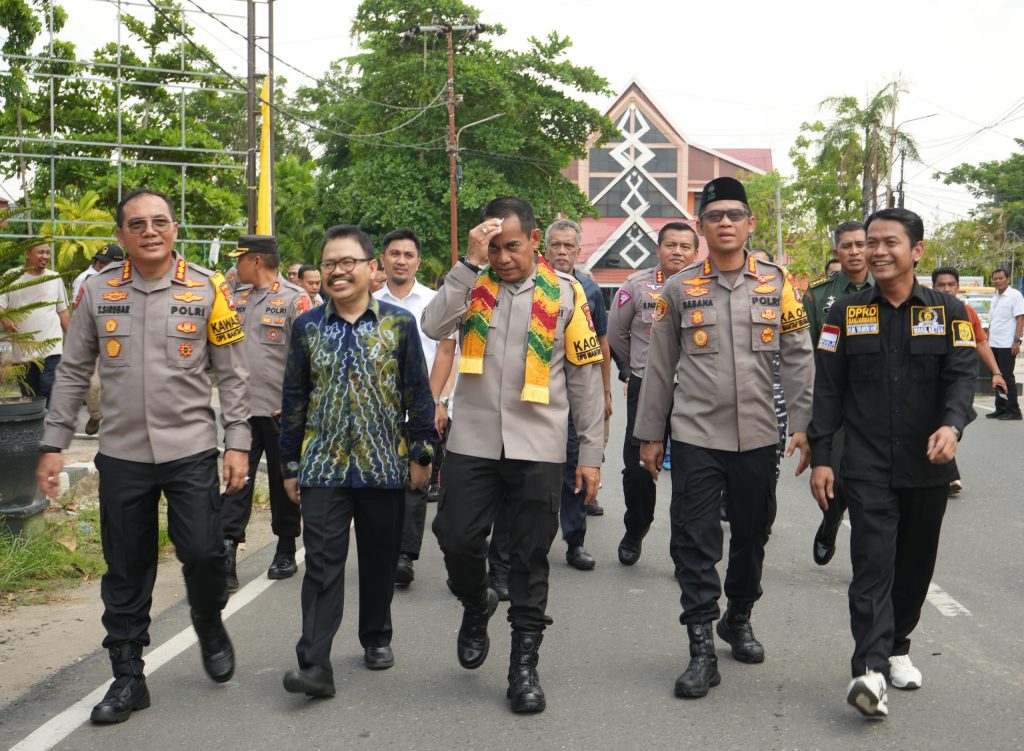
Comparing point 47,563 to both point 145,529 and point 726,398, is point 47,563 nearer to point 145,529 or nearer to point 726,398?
point 145,529

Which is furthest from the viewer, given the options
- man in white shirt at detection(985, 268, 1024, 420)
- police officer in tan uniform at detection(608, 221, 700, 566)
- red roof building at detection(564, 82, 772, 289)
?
red roof building at detection(564, 82, 772, 289)

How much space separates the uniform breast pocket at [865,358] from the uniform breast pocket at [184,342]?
2702 millimetres

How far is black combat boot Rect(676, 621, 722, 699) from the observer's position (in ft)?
15.8

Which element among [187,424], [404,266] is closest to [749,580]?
[187,424]

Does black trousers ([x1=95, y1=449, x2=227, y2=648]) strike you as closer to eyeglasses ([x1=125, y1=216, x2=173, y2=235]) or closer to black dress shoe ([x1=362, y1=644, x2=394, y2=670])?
black dress shoe ([x1=362, y1=644, x2=394, y2=670])

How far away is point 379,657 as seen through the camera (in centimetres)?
530

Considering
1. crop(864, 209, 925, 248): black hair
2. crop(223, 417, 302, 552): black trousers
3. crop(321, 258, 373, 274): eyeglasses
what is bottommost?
crop(223, 417, 302, 552): black trousers

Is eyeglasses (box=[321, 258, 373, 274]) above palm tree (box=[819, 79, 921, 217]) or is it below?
below

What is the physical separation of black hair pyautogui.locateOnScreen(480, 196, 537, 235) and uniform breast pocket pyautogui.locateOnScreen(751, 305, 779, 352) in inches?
42.1

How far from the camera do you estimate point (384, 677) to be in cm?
518

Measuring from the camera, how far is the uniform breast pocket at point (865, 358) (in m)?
4.73

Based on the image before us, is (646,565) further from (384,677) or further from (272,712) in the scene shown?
(272,712)

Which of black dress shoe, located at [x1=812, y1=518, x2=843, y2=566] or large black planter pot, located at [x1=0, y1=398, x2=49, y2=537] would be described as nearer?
black dress shoe, located at [x1=812, y1=518, x2=843, y2=566]

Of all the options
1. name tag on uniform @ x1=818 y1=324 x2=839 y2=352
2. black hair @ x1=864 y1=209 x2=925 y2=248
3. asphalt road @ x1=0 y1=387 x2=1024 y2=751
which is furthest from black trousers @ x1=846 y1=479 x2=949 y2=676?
black hair @ x1=864 y1=209 x2=925 y2=248
